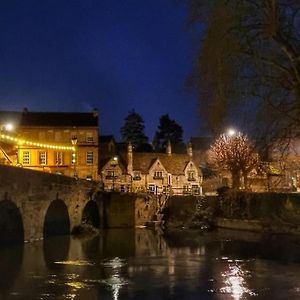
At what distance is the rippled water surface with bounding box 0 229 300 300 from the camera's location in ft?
62.2

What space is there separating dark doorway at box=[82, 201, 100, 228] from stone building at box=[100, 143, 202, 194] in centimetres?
1645

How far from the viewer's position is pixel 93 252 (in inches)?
1275

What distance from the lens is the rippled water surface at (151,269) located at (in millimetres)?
18969

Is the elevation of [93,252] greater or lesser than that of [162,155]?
lesser

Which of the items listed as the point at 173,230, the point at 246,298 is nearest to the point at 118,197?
the point at 173,230

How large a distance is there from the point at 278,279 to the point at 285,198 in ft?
100

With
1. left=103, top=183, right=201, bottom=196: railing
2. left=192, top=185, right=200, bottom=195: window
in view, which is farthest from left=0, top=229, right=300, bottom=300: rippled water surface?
left=192, top=185, right=200, bottom=195: window

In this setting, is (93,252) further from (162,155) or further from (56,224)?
(162,155)

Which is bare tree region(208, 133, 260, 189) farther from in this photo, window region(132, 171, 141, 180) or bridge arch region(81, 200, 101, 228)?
window region(132, 171, 141, 180)

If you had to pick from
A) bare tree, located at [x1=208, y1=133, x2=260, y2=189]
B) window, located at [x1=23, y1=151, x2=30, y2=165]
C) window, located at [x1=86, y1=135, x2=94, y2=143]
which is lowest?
bare tree, located at [x1=208, y1=133, x2=260, y2=189]

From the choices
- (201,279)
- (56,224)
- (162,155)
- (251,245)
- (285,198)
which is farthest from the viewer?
(162,155)

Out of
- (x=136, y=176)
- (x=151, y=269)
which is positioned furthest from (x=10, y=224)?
(x=136, y=176)

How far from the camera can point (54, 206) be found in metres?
45.3

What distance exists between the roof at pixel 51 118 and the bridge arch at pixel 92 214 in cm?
2092
